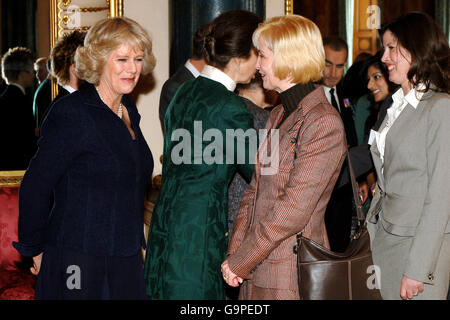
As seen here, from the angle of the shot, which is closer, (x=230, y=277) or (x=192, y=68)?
(x=230, y=277)

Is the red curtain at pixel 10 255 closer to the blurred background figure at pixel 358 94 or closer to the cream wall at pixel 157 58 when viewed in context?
the cream wall at pixel 157 58

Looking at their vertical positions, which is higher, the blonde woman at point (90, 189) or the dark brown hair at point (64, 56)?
the dark brown hair at point (64, 56)

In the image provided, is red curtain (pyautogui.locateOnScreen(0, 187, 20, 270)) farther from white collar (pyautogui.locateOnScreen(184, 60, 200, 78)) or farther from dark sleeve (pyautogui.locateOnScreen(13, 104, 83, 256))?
dark sleeve (pyautogui.locateOnScreen(13, 104, 83, 256))

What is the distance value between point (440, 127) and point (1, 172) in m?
3.27

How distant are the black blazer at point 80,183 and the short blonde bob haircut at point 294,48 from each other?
0.70m

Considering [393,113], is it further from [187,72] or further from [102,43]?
[187,72]

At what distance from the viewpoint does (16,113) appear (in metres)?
4.50

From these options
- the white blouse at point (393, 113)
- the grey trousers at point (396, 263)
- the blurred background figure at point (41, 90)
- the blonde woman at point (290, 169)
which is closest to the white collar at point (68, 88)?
the blurred background figure at point (41, 90)

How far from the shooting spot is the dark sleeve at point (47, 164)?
7.72ft

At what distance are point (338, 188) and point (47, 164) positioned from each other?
2158 millimetres

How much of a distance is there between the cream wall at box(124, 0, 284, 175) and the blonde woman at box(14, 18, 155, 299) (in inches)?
86.6

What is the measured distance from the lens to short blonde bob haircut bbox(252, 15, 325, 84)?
2400 millimetres

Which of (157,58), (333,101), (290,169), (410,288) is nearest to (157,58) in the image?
(157,58)
